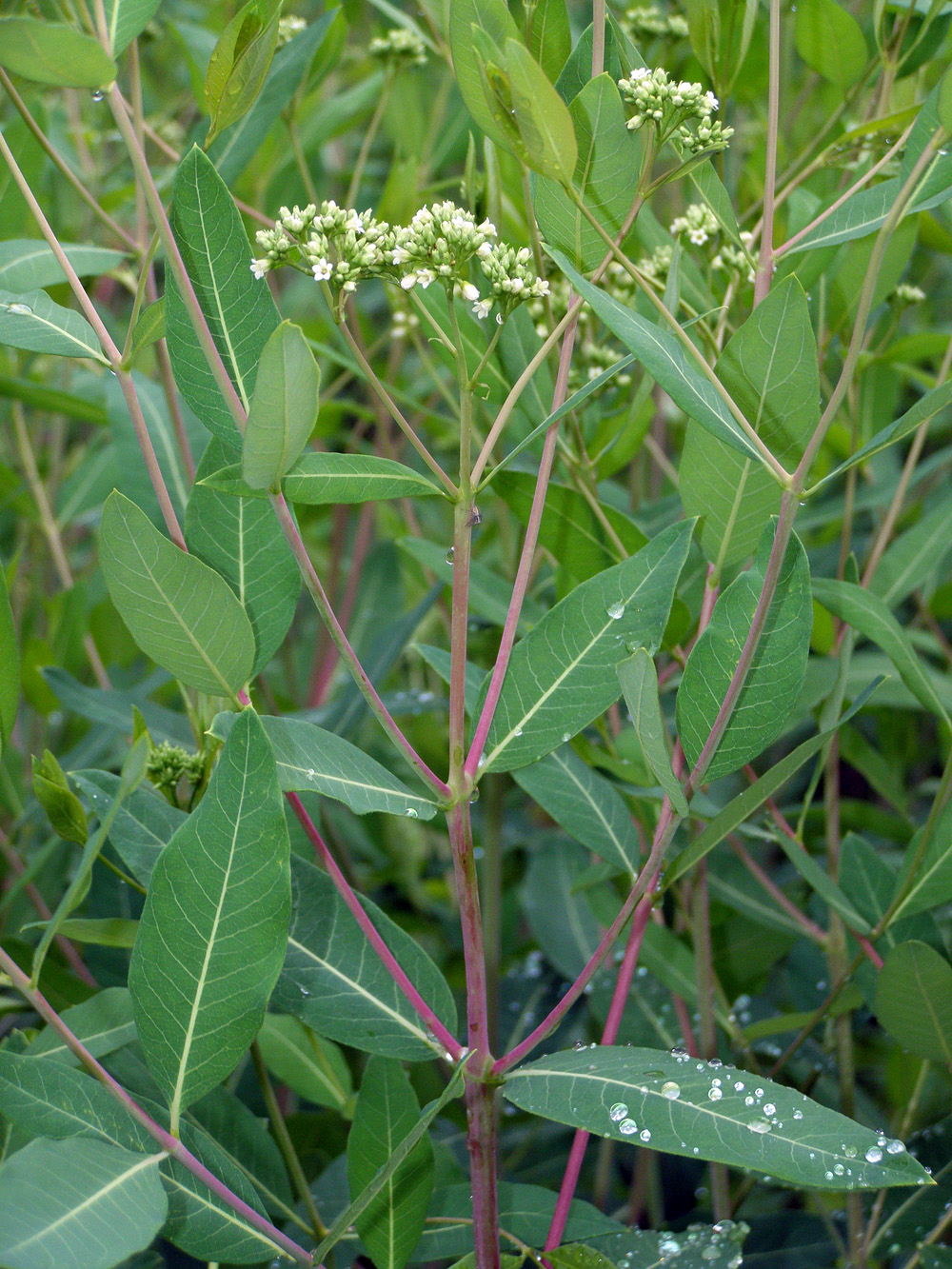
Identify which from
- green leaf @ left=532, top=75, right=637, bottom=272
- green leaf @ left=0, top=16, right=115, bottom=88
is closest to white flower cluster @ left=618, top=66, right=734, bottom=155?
green leaf @ left=532, top=75, right=637, bottom=272

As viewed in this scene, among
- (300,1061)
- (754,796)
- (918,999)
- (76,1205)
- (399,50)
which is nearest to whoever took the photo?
(76,1205)

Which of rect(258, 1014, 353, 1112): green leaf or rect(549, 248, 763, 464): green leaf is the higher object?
rect(549, 248, 763, 464): green leaf

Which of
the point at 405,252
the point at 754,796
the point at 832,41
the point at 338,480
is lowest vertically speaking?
the point at 754,796

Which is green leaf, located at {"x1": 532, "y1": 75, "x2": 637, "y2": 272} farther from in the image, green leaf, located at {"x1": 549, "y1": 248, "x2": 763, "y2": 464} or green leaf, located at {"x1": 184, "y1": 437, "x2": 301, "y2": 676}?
→ green leaf, located at {"x1": 184, "y1": 437, "x2": 301, "y2": 676}

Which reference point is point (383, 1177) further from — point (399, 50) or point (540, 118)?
point (399, 50)

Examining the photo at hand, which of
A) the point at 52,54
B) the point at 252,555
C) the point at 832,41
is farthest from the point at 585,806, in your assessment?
the point at 832,41

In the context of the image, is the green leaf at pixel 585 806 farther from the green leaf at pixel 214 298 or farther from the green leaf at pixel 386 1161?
the green leaf at pixel 214 298
